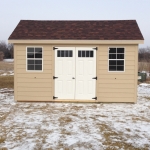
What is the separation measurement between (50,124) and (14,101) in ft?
12.7

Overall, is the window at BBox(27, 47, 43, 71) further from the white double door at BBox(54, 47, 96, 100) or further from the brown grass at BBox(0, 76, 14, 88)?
the brown grass at BBox(0, 76, 14, 88)

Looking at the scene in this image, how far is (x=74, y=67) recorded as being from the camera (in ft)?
30.9

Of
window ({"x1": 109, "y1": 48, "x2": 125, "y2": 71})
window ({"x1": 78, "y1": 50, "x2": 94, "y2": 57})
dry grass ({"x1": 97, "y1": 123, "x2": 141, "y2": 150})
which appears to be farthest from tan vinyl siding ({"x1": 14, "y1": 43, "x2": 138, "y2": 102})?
dry grass ({"x1": 97, "y1": 123, "x2": 141, "y2": 150})

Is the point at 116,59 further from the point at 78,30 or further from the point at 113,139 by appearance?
the point at 113,139

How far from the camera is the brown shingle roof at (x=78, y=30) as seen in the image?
9281 mm

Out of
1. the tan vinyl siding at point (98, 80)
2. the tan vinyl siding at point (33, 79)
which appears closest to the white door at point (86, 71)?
the tan vinyl siding at point (98, 80)

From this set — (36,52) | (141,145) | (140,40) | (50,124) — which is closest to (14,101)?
(36,52)

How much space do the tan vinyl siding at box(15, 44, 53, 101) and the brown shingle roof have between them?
53cm

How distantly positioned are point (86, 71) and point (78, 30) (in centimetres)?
178

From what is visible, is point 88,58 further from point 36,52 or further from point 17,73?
point 17,73

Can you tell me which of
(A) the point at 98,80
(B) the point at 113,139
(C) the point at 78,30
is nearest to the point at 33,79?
(A) the point at 98,80

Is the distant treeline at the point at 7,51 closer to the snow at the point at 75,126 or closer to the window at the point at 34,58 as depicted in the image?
the window at the point at 34,58

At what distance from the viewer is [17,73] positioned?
31.0 feet

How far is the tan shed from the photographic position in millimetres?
9266
